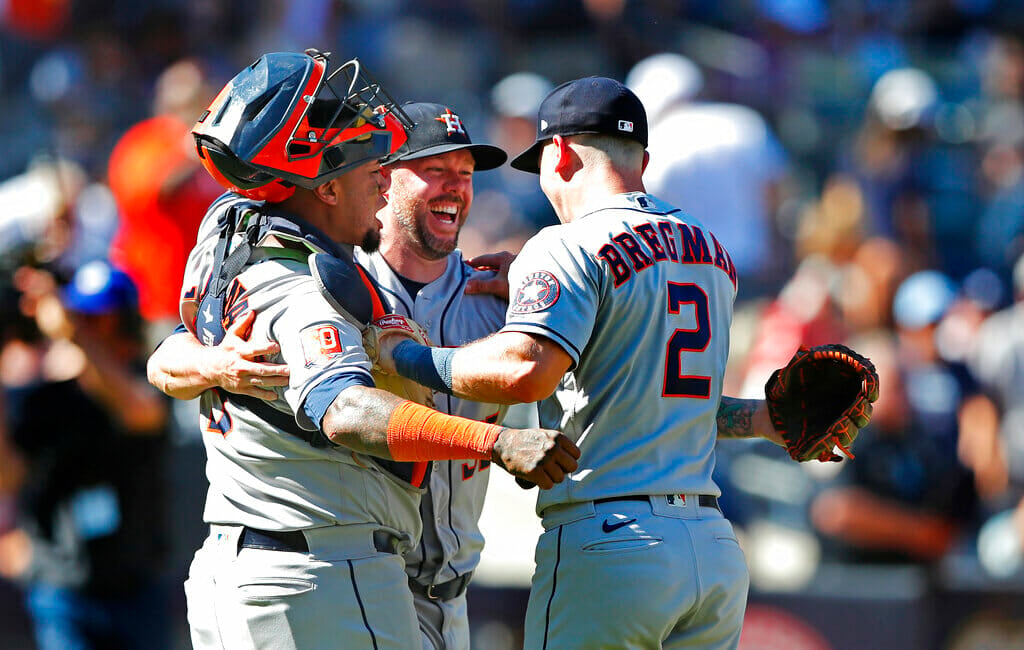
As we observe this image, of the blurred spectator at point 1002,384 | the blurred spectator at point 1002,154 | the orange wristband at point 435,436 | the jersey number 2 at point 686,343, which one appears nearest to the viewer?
the orange wristband at point 435,436

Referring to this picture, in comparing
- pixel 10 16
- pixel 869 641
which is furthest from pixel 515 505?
pixel 10 16

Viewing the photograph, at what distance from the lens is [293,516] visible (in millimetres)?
3035

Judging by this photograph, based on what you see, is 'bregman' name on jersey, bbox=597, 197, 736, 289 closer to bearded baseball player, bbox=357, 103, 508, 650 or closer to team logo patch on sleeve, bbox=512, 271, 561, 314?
team logo patch on sleeve, bbox=512, 271, 561, 314

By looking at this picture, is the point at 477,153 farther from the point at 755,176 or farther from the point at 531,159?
the point at 755,176

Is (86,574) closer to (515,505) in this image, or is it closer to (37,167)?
(515,505)

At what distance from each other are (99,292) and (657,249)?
3690 millimetres

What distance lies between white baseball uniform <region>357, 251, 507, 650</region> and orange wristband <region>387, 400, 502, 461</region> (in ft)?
3.16

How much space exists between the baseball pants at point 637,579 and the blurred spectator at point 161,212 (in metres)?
4.92

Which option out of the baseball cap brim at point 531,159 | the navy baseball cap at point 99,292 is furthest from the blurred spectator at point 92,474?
the baseball cap brim at point 531,159

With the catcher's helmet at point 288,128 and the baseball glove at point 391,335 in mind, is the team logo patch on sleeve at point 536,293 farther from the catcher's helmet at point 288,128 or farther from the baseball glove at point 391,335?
the catcher's helmet at point 288,128

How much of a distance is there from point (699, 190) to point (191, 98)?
11.4ft

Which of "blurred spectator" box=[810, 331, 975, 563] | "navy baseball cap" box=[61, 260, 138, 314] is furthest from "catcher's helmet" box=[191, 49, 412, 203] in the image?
"blurred spectator" box=[810, 331, 975, 563]

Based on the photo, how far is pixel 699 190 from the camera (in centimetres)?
735

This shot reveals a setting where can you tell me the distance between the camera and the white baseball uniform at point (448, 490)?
3857 millimetres
